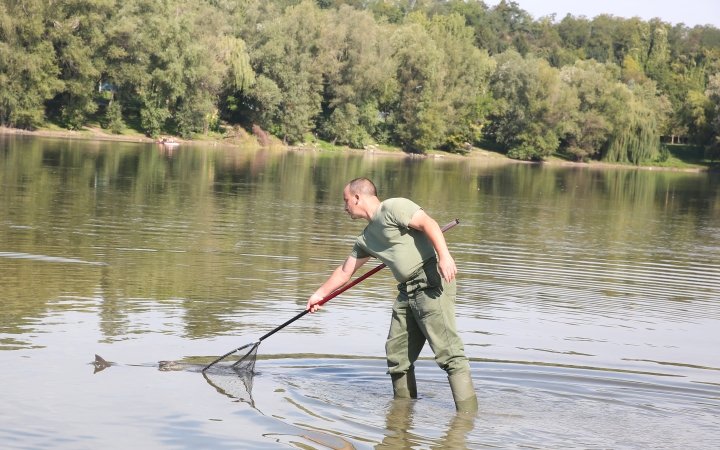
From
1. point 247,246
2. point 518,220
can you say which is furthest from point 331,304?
point 518,220

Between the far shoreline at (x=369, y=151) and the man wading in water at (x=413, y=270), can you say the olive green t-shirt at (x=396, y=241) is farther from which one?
the far shoreline at (x=369, y=151)

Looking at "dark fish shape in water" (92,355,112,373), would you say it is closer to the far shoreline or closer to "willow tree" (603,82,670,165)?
the far shoreline

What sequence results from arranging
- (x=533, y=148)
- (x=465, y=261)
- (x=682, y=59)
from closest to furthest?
(x=465, y=261) < (x=533, y=148) < (x=682, y=59)

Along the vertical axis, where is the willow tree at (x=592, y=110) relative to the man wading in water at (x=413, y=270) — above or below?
above

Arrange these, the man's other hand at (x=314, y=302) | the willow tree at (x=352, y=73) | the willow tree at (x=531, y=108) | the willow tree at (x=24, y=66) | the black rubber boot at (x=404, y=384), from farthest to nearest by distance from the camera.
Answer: the willow tree at (x=531, y=108), the willow tree at (x=352, y=73), the willow tree at (x=24, y=66), the black rubber boot at (x=404, y=384), the man's other hand at (x=314, y=302)

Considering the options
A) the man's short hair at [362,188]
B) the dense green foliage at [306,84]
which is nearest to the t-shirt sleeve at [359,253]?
the man's short hair at [362,188]

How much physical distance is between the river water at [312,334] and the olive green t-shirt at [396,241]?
1.34m

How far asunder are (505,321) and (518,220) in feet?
49.4

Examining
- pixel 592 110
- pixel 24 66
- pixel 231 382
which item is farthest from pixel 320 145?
pixel 231 382

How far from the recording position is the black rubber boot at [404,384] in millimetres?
7848

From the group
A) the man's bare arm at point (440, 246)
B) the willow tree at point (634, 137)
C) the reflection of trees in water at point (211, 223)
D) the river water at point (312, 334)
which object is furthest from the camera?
the willow tree at point (634, 137)

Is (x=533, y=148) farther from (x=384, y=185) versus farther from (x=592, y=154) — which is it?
(x=384, y=185)

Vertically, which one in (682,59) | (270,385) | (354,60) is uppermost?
(682,59)

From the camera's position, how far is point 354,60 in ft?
256
